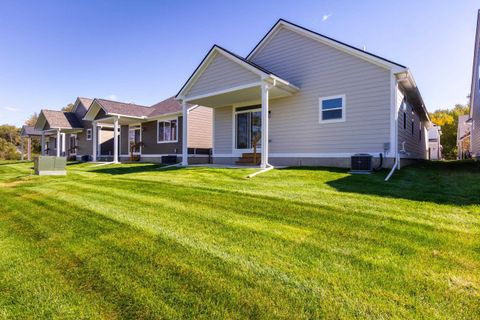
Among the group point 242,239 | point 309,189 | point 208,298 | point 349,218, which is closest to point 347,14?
point 309,189

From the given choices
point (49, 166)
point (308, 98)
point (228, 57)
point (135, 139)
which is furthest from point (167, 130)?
point (308, 98)

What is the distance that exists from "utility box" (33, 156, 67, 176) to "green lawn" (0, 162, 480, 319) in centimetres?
571

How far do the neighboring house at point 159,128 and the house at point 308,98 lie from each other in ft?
13.2

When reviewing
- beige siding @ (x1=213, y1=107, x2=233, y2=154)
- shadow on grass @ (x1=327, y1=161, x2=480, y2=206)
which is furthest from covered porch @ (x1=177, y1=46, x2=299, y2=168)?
shadow on grass @ (x1=327, y1=161, x2=480, y2=206)

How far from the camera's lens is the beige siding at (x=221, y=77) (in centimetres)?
1040

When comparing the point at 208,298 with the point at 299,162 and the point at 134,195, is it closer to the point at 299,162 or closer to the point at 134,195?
the point at 134,195

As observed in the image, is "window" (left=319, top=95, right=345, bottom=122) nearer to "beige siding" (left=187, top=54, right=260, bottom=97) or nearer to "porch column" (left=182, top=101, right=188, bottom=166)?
"beige siding" (left=187, top=54, right=260, bottom=97)

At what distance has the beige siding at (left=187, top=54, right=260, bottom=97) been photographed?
Answer: 34.1ft

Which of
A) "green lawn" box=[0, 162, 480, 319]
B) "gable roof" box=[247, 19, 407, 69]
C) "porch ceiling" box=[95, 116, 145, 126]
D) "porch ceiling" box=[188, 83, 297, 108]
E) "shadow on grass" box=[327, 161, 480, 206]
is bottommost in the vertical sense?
"green lawn" box=[0, 162, 480, 319]

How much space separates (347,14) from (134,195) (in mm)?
10286

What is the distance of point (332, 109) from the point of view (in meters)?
10.4

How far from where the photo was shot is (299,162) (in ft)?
36.7

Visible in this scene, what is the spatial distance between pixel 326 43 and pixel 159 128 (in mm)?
11979

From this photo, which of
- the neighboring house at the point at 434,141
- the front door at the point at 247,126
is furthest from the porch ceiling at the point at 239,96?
the neighboring house at the point at 434,141
